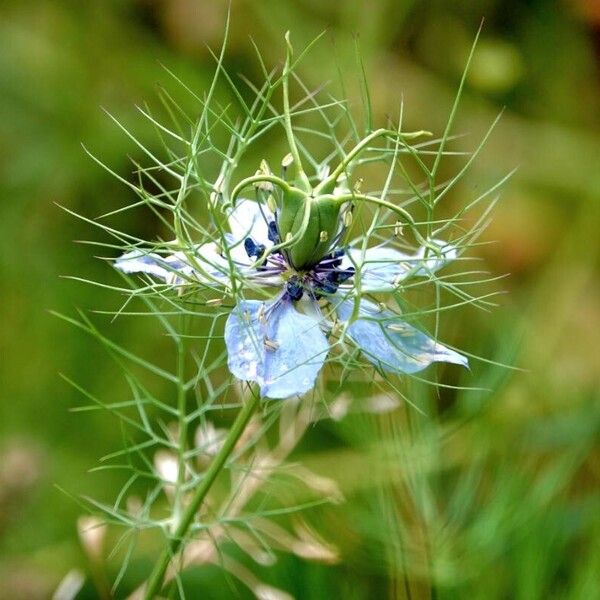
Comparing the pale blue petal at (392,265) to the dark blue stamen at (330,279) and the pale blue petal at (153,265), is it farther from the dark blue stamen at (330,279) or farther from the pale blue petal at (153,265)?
the pale blue petal at (153,265)

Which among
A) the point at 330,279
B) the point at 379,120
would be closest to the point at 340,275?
the point at 330,279

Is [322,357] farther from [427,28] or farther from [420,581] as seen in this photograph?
[427,28]

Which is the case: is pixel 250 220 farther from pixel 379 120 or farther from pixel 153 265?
pixel 379 120

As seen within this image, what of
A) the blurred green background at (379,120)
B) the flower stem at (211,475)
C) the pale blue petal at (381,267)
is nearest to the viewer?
the flower stem at (211,475)

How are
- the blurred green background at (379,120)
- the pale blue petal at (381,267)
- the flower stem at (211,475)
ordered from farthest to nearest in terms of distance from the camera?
the blurred green background at (379,120) < the pale blue petal at (381,267) < the flower stem at (211,475)

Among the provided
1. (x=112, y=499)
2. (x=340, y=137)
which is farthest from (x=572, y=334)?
(x=112, y=499)

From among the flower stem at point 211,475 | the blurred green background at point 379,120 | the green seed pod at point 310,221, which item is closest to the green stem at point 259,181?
the green seed pod at point 310,221
